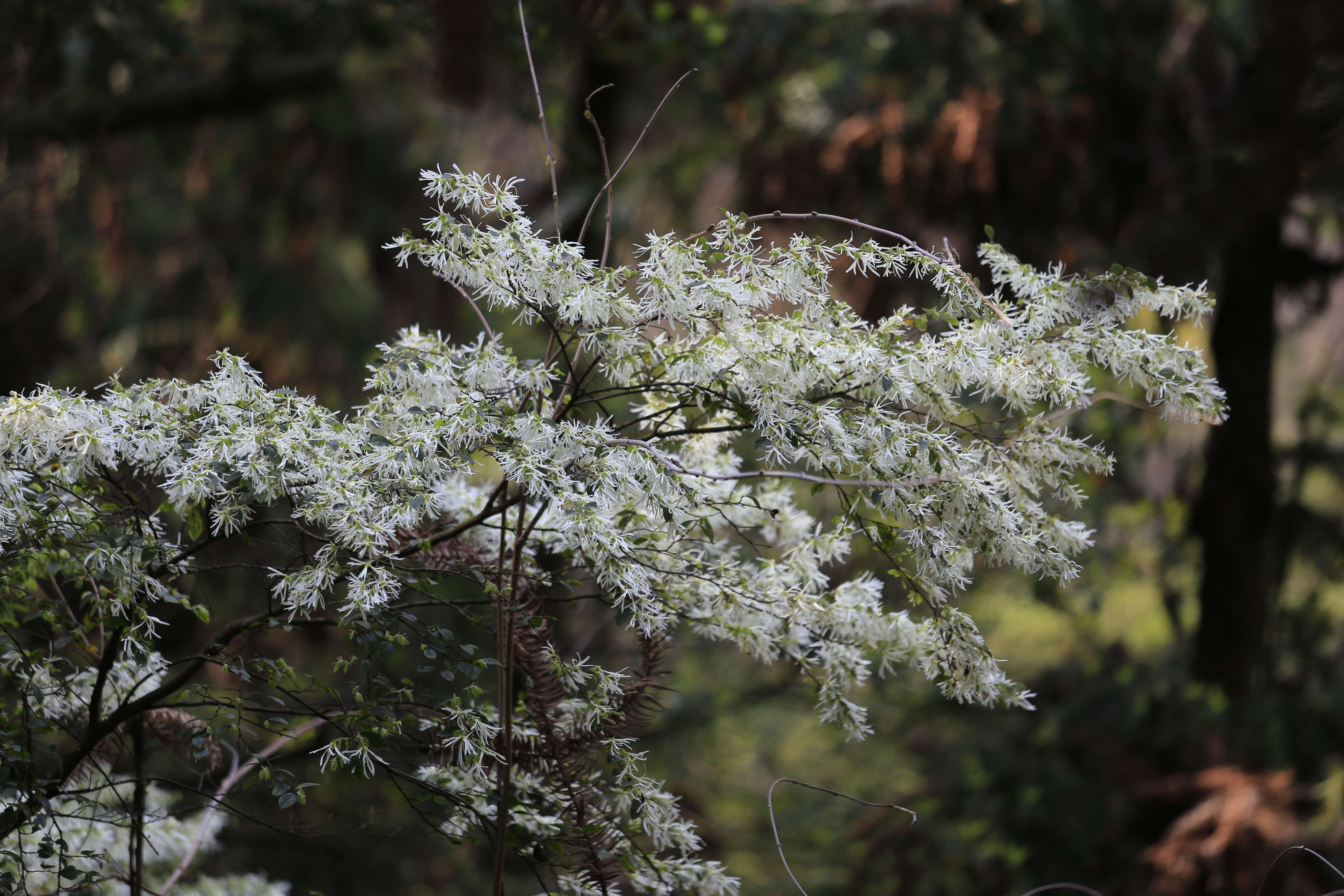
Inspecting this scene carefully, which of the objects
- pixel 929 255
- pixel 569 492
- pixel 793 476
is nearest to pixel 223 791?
pixel 569 492

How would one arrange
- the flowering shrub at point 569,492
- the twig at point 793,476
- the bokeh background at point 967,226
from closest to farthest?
1. the twig at point 793,476
2. the flowering shrub at point 569,492
3. the bokeh background at point 967,226

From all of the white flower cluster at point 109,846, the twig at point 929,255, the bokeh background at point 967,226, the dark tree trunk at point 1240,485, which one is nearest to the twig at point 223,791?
the white flower cluster at point 109,846

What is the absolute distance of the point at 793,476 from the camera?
1156 millimetres

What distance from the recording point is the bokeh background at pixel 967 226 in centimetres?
326

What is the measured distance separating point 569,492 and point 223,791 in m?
0.86

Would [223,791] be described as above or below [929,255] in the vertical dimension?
below

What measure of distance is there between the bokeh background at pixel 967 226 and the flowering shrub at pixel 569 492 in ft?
1.18

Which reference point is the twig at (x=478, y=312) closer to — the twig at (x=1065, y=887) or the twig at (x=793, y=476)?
the twig at (x=793, y=476)

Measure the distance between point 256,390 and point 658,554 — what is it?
61cm

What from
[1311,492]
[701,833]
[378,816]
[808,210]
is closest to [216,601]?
[701,833]

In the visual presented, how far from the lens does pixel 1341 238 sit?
375cm

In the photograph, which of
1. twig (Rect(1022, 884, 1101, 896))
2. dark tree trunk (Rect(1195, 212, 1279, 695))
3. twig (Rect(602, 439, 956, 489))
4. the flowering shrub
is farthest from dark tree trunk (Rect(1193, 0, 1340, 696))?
twig (Rect(602, 439, 956, 489))

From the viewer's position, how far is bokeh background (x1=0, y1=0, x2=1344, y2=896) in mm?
3264

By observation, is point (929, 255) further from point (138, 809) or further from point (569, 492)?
point (138, 809)
